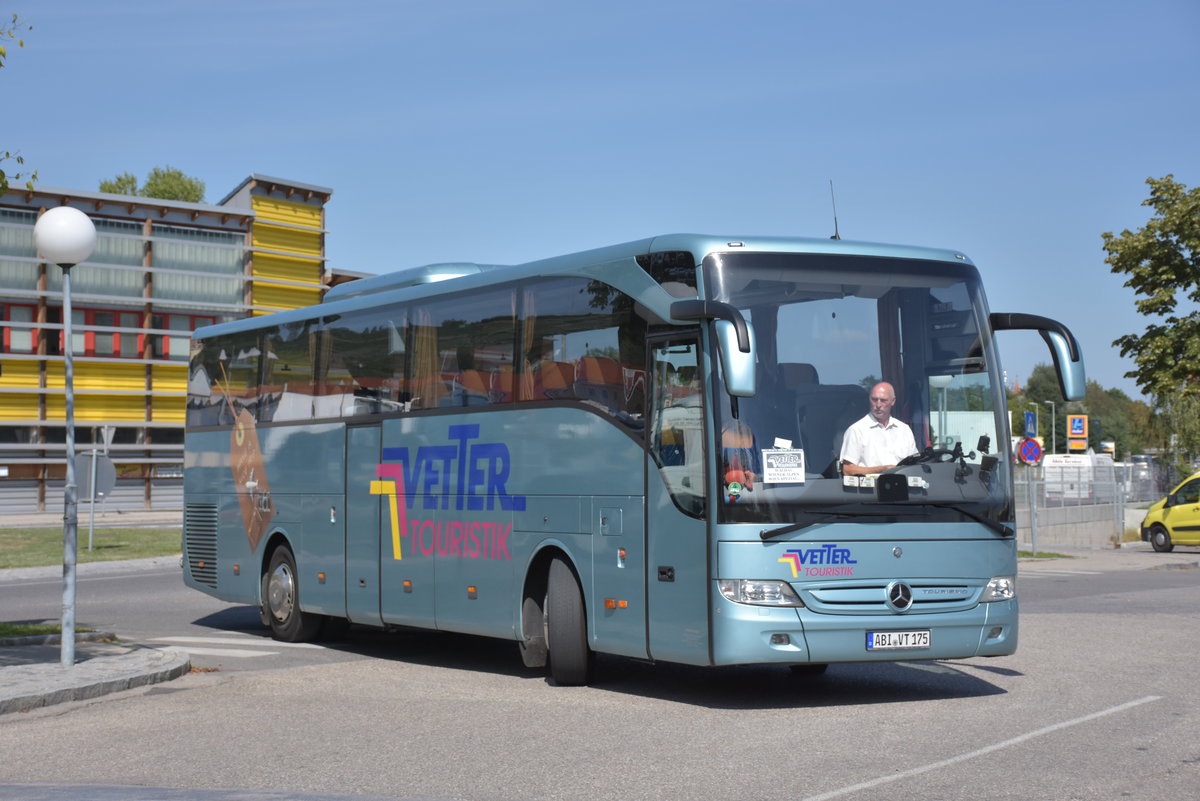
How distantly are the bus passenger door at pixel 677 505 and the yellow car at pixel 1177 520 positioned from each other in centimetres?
3058

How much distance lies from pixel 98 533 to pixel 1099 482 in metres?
28.3

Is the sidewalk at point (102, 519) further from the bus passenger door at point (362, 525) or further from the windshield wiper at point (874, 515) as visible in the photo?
the windshield wiper at point (874, 515)

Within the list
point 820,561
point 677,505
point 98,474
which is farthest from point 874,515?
point 98,474

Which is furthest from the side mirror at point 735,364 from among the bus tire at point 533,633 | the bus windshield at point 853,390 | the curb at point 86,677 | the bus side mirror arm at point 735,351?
the curb at point 86,677

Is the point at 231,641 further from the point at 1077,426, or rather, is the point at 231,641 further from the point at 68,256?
the point at 1077,426

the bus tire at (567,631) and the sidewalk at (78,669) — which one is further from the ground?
the bus tire at (567,631)

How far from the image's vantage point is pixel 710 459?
10523mm

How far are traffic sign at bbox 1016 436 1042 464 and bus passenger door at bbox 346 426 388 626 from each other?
2142cm

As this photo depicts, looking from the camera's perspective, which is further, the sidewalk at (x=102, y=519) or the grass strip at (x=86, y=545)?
the sidewalk at (x=102, y=519)

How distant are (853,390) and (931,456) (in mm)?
→ 758

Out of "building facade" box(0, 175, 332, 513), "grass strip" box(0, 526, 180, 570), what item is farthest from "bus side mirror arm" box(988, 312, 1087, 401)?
"building facade" box(0, 175, 332, 513)

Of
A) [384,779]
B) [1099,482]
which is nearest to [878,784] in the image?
[384,779]

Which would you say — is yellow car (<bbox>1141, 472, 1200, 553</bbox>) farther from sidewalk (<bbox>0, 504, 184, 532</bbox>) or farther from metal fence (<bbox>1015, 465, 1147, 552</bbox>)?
sidewalk (<bbox>0, 504, 184, 532</bbox>)

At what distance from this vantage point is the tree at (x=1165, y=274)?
45750 millimetres
